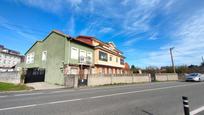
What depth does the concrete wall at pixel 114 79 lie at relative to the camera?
22672mm

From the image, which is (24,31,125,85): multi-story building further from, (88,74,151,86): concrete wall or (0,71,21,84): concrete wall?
(0,71,21,84): concrete wall

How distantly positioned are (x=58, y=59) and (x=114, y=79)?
33.0 ft

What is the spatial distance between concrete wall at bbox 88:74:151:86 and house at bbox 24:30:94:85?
1.48 meters

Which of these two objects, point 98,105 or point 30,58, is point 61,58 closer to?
point 30,58

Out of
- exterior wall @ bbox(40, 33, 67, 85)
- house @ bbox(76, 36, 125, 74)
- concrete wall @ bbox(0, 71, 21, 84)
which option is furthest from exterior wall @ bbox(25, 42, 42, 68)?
house @ bbox(76, 36, 125, 74)

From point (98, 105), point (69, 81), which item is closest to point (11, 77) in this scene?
point (69, 81)

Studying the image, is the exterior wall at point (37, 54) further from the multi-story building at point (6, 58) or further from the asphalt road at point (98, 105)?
the multi-story building at point (6, 58)

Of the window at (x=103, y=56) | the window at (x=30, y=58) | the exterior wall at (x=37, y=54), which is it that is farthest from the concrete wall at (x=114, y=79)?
the window at (x=30, y=58)

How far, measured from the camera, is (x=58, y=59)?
25.7 meters

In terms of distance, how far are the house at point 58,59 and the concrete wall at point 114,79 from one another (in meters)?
1.48

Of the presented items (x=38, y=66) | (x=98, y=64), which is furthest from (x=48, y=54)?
(x=98, y=64)

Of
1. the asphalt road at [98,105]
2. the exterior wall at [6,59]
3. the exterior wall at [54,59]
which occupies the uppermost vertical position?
the exterior wall at [6,59]

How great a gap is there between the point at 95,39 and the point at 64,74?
46.4ft

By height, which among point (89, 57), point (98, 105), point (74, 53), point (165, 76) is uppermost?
point (74, 53)
